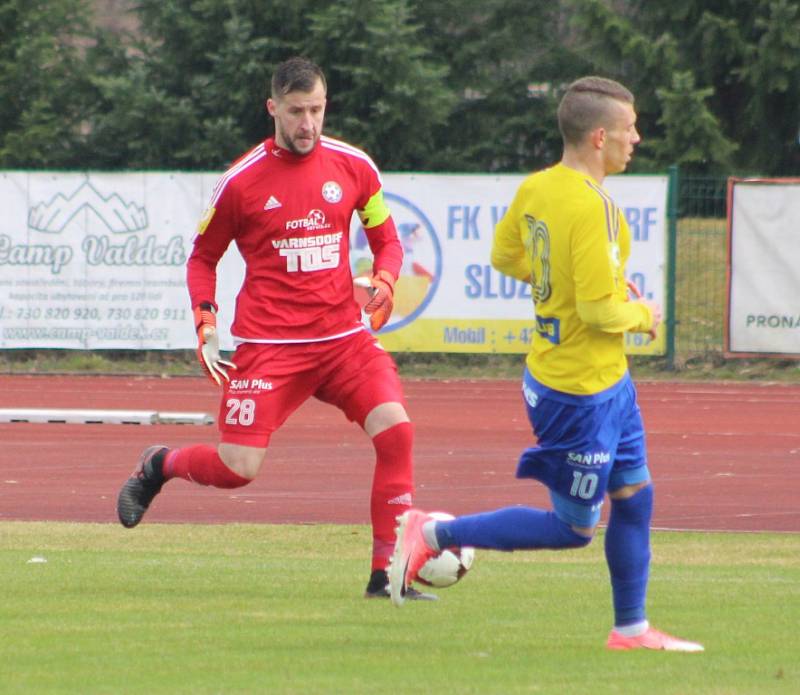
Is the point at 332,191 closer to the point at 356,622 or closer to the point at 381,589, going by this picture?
the point at 381,589

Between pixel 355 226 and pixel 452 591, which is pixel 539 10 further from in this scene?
pixel 452 591

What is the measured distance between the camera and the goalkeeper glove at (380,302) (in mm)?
7719

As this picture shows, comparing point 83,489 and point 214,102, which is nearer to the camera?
point 83,489

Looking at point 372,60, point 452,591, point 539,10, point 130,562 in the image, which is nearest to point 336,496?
point 130,562

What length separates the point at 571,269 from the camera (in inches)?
233

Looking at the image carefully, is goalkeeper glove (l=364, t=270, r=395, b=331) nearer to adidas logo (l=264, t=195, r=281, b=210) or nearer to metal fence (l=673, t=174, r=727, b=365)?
adidas logo (l=264, t=195, r=281, b=210)

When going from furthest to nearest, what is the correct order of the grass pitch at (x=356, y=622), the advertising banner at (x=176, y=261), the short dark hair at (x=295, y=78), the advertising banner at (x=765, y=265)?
the advertising banner at (x=176, y=261)
the advertising banner at (x=765, y=265)
the short dark hair at (x=295, y=78)
the grass pitch at (x=356, y=622)

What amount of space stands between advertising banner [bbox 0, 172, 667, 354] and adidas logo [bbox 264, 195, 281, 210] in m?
13.4

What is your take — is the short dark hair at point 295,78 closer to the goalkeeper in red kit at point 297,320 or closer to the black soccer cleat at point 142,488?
the goalkeeper in red kit at point 297,320

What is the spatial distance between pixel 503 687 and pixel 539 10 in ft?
95.8

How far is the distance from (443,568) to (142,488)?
2067 millimetres

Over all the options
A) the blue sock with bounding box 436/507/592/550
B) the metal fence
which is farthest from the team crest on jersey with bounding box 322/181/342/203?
the metal fence

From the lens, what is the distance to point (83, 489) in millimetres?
12562

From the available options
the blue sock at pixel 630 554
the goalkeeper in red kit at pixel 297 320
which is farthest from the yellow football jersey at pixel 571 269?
the goalkeeper in red kit at pixel 297 320
